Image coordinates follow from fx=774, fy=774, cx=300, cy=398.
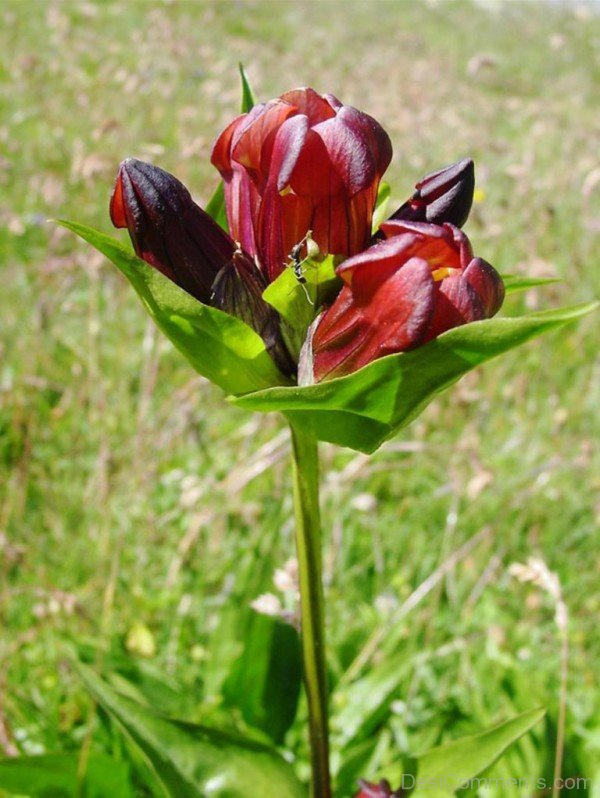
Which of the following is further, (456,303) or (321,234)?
(321,234)

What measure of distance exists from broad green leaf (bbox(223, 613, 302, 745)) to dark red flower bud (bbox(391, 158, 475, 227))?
1.10 metres

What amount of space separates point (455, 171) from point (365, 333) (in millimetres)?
276

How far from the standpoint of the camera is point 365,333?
3.00 ft

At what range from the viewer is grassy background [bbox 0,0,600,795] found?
6.15ft

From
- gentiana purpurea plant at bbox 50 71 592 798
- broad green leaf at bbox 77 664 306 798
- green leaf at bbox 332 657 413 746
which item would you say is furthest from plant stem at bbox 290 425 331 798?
green leaf at bbox 332 657 413 746

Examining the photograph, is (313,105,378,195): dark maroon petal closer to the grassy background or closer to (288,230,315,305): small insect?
(288,230,315,305): small insect

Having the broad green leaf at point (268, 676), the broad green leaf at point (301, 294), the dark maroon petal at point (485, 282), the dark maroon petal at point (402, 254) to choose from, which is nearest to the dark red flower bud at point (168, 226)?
the broad green leaf at point (301, 294)

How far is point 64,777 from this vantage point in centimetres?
144

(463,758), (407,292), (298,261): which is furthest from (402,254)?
(463,758)

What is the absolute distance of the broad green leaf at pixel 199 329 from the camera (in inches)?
34.2

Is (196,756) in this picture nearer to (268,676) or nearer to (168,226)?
(268,676)

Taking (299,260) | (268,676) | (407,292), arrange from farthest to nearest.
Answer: (268,676) → (299,260) → (407,292)

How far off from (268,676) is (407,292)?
4.06 feet

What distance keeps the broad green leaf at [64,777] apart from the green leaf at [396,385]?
0.89m
